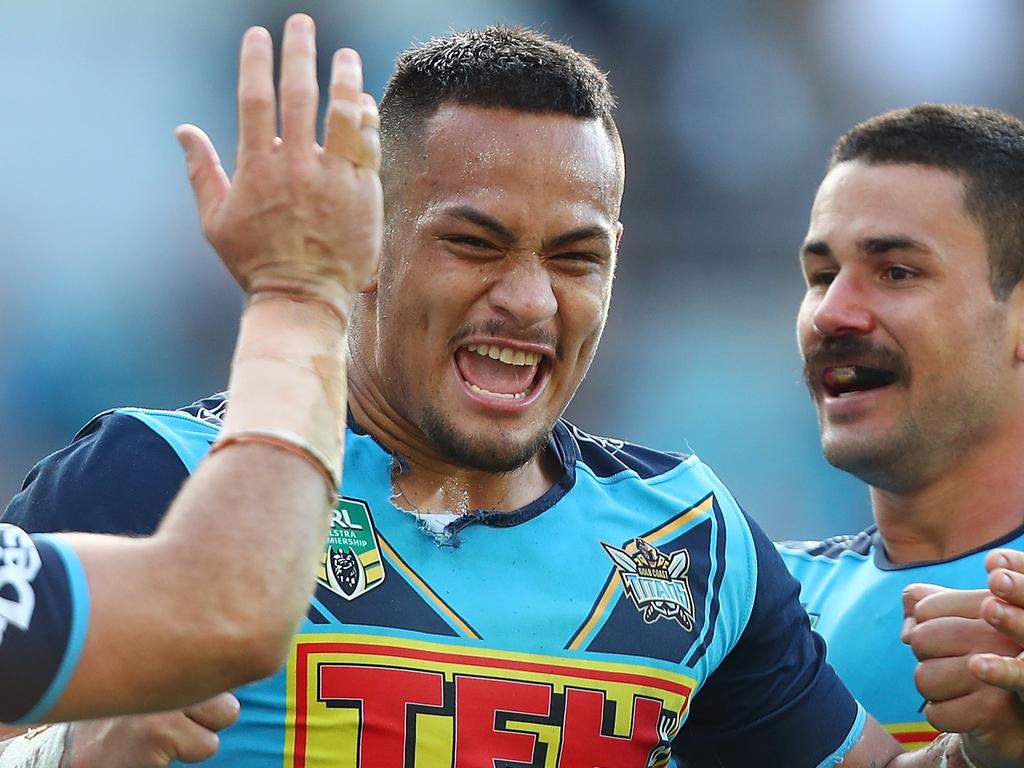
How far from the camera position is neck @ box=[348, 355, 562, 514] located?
9.71 feet

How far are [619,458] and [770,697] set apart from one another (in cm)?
63

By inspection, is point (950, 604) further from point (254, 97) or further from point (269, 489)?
point (254, 97)

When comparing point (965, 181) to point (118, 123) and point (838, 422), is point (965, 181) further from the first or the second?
point (118, 123)

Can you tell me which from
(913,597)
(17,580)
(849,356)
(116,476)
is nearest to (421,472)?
(116,476)

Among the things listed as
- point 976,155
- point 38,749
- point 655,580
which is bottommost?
point 38,749

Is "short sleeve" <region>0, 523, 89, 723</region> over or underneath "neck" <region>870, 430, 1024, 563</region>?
underneath

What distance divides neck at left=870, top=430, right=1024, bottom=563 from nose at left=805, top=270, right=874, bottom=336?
47 cm

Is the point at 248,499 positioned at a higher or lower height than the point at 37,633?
higher

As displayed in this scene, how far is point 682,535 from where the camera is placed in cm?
307

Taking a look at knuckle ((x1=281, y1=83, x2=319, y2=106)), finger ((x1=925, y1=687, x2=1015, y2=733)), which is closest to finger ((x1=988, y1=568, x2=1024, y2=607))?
finger ((x1=925, y1=687, x2=1015, y2=733))

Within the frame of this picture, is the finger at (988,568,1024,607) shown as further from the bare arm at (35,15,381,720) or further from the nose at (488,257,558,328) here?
the bare arm at (35,15,381,720)

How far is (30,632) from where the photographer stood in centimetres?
163

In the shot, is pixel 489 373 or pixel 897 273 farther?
pixel 897 273

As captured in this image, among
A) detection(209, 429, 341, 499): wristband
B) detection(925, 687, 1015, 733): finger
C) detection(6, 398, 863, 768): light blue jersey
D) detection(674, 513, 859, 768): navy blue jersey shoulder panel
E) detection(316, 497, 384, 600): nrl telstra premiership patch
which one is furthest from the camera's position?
detection(674, 513, 859, 768): navy blue jersey shoulder panel
